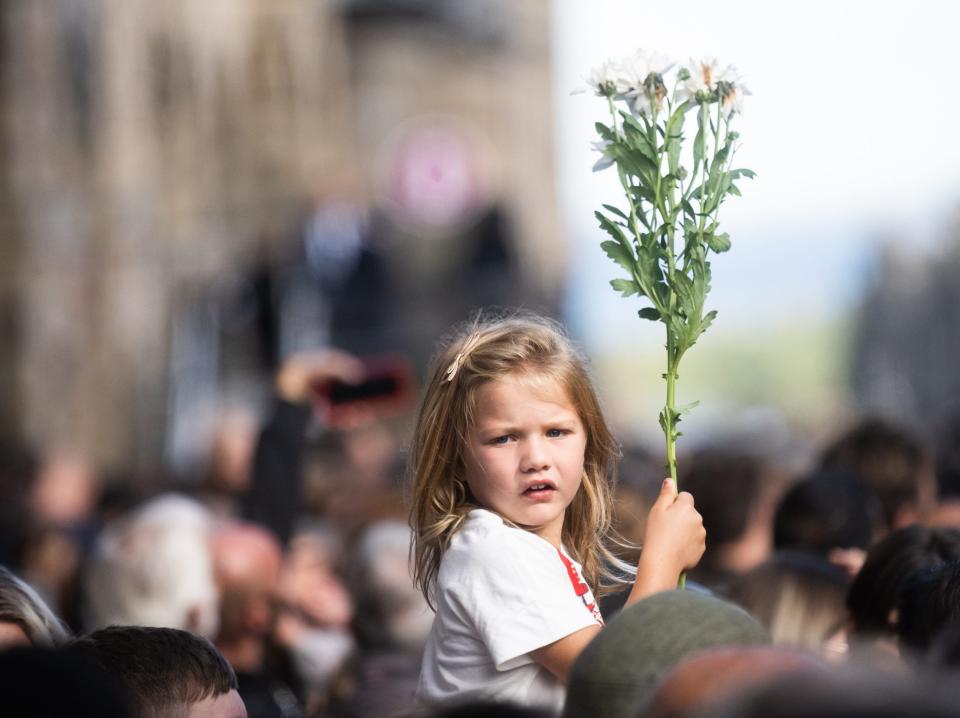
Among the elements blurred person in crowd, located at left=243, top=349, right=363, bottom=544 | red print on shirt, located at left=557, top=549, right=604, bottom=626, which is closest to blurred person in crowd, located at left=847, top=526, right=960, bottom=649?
red print on shirt, located at left=557, top=549, right=604, bottom=626

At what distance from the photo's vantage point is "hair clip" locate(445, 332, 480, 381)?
339cm

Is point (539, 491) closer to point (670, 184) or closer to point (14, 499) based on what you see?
point (670, 184)

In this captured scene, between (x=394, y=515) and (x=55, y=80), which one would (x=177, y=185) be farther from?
(x=394, y=515)

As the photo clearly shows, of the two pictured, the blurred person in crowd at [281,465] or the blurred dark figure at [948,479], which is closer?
the blurred dark figure at [948,479]

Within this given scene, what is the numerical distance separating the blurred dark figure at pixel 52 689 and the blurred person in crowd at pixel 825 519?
11.7 ft

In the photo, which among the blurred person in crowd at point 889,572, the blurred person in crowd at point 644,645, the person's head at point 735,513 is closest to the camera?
the blurred person in crowd at point 644,645

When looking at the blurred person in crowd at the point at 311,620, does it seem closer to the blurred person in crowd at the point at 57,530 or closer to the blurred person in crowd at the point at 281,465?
the blurred person in crowd at the point at 281,465

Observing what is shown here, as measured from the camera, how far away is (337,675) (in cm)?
543

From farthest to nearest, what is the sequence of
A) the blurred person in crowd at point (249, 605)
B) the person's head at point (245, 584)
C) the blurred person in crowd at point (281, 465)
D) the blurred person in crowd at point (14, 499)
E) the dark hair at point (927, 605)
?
the blurred person in crowd at point (14, 499) < the blurred person in crowd at point (281, 465) < the person's head at point (245, 584) < the blurred person in crowd at point (249, 605) < the dark hair at point (927, 605)

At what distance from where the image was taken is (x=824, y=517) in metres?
5.66

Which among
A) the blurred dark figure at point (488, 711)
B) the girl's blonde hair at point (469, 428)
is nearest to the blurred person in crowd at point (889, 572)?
the girl's blonde hair at point (469, 428)

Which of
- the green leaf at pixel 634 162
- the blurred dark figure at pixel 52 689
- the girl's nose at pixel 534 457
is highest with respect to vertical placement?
the green leaf at pixel 634 162

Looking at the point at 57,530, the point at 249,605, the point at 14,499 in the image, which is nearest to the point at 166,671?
the point at 249,605

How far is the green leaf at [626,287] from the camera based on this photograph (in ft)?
10.8
